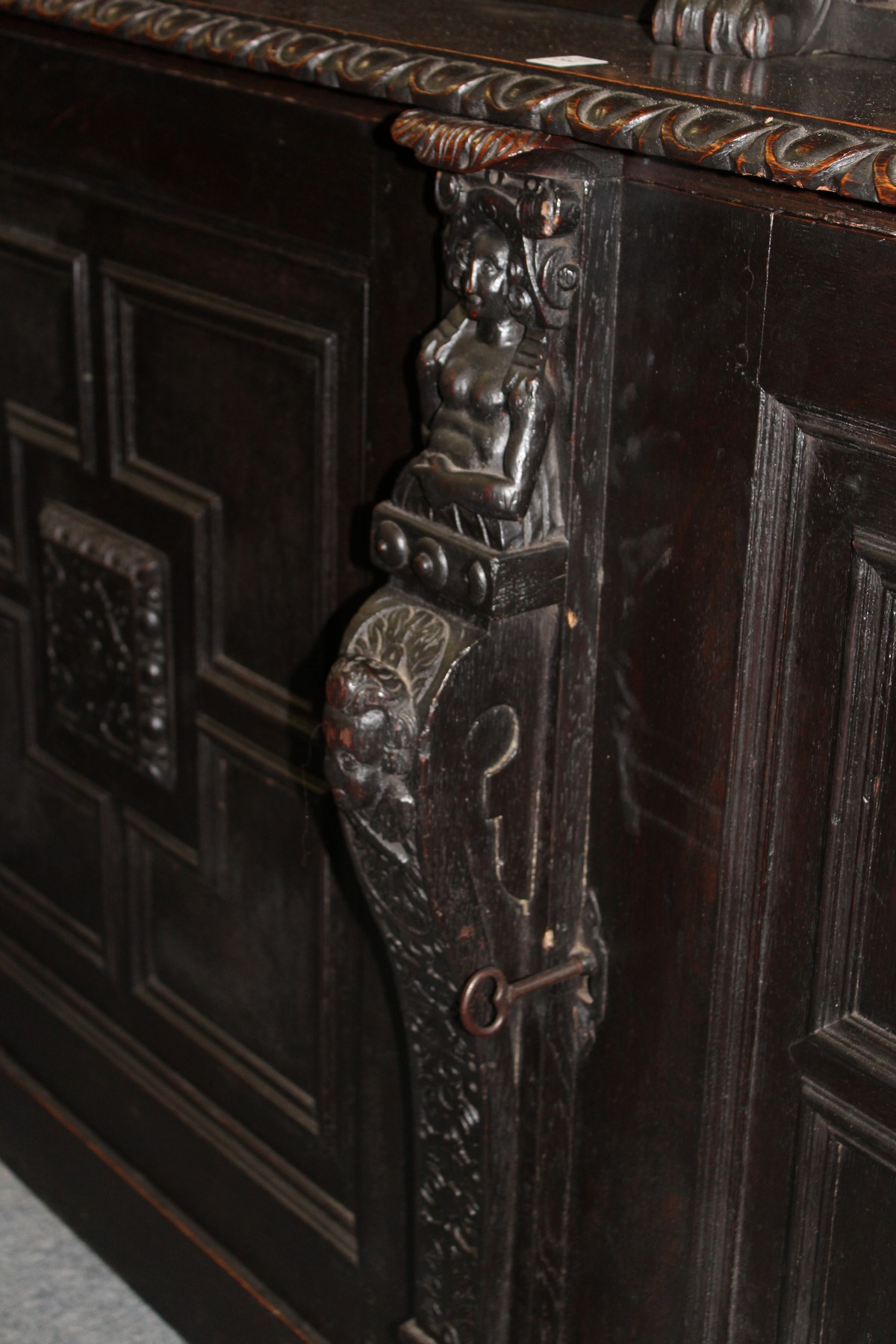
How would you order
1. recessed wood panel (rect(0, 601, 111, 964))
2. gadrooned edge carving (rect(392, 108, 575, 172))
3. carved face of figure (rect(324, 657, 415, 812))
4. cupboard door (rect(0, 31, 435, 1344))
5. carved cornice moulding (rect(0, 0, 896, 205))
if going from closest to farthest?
1. carved cornice moulding (rect(0, 0, 896, 205))
2. gadrooned edge carving (rect(392, 108, 575, 172))
3. carved face of figure (rect(324, 657, 415, 812))
4. cupboard door (rect(0, 31, 435, 1344))
5. recessed wood panel (rect(0, 601, 111, 964))

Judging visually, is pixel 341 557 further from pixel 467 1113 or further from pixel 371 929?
pixel 467 1113

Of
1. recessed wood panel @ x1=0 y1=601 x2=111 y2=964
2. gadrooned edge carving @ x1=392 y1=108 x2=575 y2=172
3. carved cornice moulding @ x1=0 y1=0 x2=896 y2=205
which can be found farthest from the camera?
recessed wood panel @ x1=0 y1=601 x2=111 y2=964

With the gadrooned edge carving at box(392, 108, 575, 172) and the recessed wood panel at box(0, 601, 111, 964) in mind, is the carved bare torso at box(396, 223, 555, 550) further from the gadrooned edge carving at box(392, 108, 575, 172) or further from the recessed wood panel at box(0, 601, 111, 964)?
the recessed wood panel at box(0, 601, 111, 964)

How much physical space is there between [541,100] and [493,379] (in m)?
0.16

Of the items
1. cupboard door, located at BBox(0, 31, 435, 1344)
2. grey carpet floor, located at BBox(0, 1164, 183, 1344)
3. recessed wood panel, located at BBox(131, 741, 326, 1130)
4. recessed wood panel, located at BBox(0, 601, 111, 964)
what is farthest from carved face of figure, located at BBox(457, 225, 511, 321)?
grey carpet floor, located at BBox(0, 1164, 183, 1344)

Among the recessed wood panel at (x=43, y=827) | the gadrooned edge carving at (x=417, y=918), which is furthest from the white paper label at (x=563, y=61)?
the recessed wood panel at (x=43, y=827)

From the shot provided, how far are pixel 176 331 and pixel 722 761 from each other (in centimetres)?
60

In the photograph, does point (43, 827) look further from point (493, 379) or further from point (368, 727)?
point (493, 379)

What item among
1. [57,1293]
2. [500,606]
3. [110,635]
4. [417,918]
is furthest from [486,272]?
[57,1293]

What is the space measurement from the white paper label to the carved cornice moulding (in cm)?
2

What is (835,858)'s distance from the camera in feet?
2.96

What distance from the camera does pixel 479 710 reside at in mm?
998

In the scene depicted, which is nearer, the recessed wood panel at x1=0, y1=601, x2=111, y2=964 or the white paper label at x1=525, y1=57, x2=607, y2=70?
the white paper label at x1=525, y1=57, x2=607, y2=70

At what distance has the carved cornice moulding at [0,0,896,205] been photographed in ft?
2.40
